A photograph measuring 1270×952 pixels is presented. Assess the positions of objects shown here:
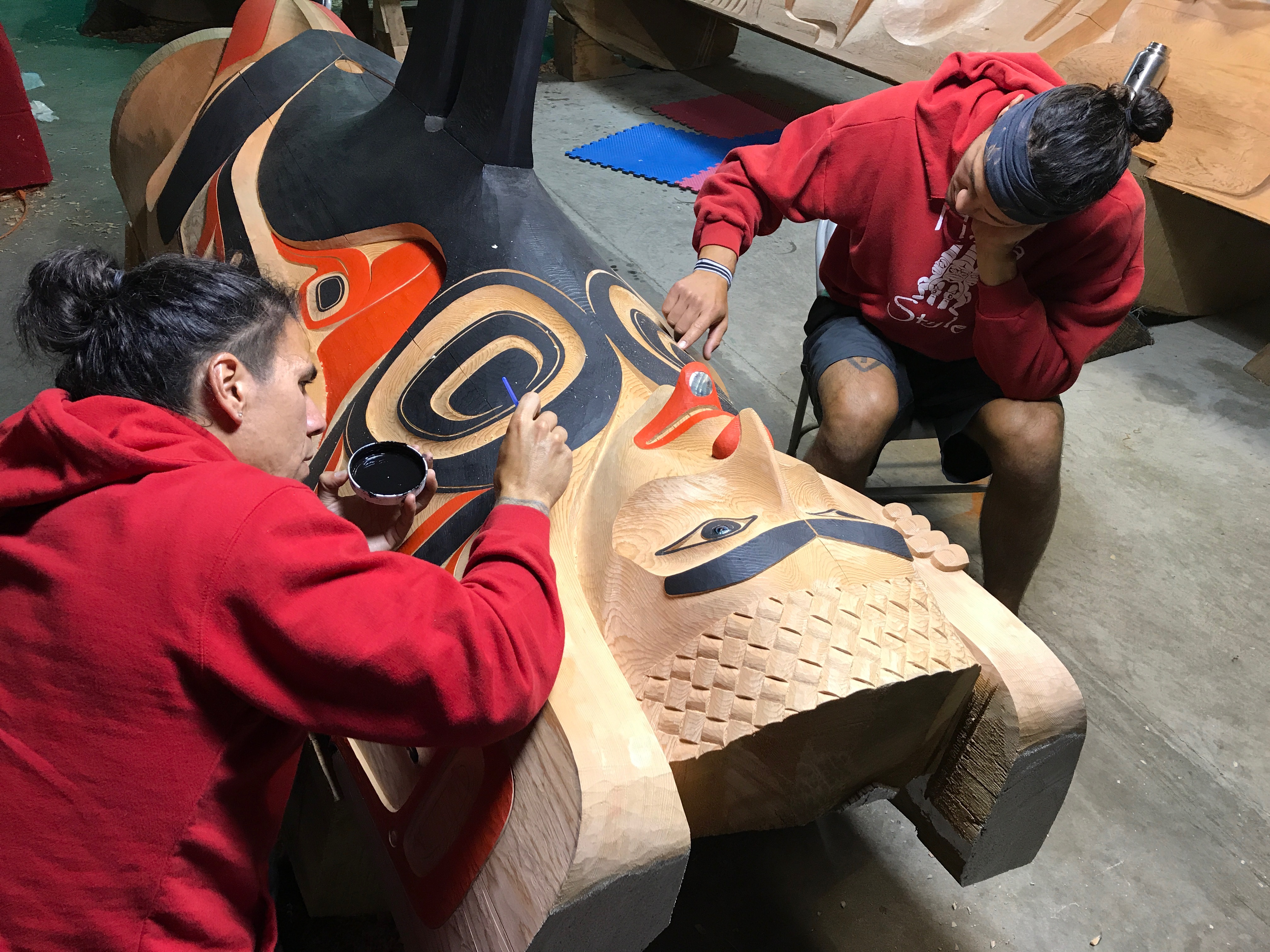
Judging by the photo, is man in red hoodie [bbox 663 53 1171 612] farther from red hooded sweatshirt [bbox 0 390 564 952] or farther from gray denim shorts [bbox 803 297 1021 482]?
red hooded sweatshirt [bbox 0 390 564 952]

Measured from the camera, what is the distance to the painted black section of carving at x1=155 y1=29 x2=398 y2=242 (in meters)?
2.04

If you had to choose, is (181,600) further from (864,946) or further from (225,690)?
(864,946)

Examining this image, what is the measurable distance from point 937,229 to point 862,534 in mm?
882

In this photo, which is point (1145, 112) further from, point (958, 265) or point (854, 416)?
point (854, 416)

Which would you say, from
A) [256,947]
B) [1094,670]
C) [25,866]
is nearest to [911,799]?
[256,947]

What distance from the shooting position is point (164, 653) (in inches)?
33.0

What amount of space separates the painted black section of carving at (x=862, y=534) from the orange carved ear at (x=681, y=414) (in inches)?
8.2

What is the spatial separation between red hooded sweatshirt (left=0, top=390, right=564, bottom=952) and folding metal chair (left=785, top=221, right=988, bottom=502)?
1339 mm

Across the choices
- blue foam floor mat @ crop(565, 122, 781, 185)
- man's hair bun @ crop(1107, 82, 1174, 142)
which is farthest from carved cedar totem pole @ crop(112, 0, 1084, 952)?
blue foam floor mat @ crop(565, 122, 781, 185)

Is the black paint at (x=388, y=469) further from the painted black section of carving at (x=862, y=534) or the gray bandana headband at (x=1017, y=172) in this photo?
the gray bandana headband at (x=1017, y=172)

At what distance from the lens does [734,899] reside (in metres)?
1.63

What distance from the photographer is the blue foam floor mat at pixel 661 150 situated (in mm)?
4148

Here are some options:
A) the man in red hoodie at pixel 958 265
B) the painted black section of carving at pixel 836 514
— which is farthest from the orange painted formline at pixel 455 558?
the man in red hoodie at pixel 958 265

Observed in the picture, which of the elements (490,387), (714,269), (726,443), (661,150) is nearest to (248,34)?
(714,269)
